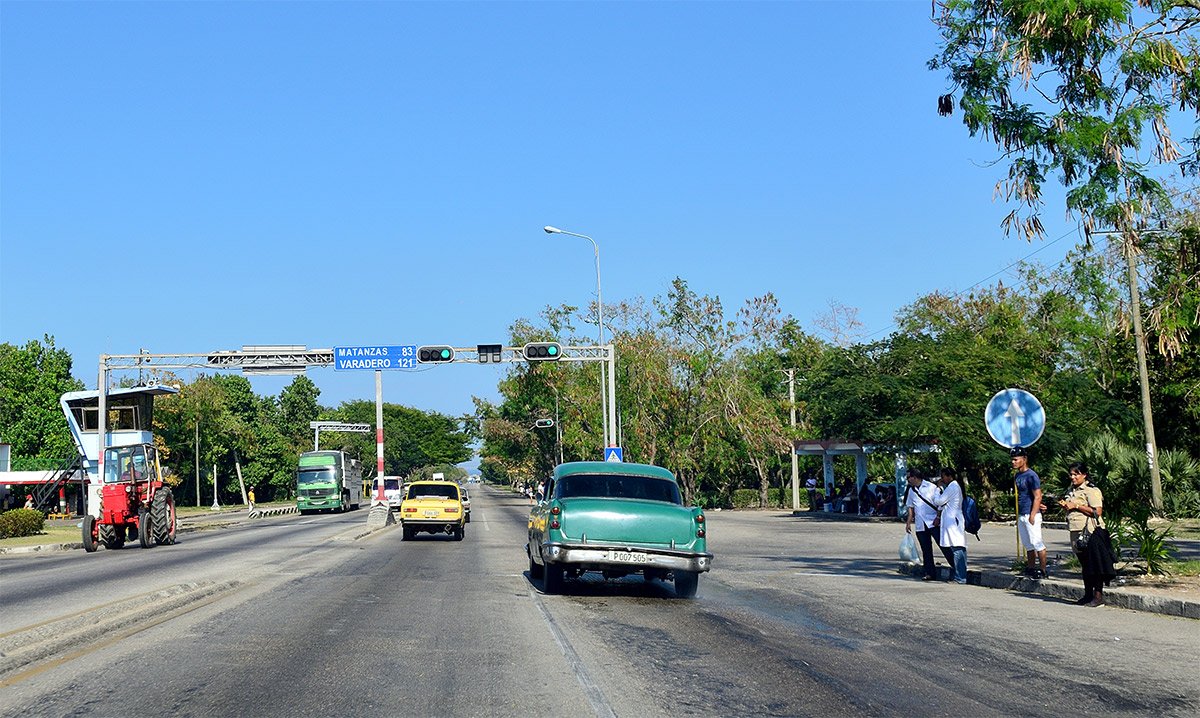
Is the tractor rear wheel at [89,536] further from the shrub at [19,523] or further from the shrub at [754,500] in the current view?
the shrub at [754,500]

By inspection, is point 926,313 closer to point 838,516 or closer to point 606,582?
point 838,516

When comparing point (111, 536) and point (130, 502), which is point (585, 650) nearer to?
point (130, 502)

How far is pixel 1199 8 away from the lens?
14.8 m

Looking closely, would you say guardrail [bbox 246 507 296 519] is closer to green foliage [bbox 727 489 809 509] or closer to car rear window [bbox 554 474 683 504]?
green foliage [bbox 727 489 809 509]

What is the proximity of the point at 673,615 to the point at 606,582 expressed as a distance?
5.11 metres

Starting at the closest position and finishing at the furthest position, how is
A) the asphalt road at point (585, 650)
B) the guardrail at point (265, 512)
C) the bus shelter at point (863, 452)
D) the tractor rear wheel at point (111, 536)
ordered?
the asphalt road at point (585, 650)
the tractor rear wheel at point (111, 536)
the bus shelter at point (863, 452)
the guardrail at point (265, 512)

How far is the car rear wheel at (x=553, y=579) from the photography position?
16.7 m

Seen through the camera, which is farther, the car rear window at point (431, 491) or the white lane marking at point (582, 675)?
the car rear window at point (431, 491)

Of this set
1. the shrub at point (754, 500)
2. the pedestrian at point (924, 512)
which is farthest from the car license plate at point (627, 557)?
the shrub at point (754, 500)

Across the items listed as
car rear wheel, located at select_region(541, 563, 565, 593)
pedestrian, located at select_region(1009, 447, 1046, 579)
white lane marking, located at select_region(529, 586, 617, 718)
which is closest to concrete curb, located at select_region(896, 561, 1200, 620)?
pedestrian, located at select_region(1009, 447, 1046, 579)

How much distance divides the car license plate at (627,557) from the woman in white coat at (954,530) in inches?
205

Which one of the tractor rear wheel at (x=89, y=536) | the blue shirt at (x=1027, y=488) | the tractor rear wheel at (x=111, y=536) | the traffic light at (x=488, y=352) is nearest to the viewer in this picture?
the blue shirt at (x=1027, y=488)

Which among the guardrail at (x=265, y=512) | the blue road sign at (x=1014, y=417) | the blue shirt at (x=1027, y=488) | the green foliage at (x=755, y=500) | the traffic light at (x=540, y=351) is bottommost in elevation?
the guardrail at (x=265, y=512)

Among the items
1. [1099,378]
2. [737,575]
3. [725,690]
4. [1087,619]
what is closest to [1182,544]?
[737,575]
